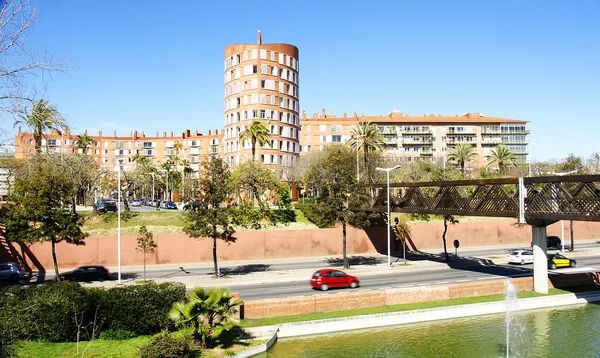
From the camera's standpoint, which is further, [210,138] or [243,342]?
[210,138]

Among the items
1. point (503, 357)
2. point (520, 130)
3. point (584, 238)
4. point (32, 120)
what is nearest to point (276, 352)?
point (503, 357)

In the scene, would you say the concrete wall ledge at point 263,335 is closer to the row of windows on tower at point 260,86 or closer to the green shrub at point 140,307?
the green shrub at point 140,307

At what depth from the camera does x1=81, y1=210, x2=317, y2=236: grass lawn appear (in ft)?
173

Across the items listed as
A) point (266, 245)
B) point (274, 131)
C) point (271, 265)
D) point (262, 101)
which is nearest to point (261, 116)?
point (262, 101)

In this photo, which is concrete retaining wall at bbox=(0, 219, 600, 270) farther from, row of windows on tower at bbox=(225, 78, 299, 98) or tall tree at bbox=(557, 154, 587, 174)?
row of windows on tower at bbox=(225, 78, 299, 98)

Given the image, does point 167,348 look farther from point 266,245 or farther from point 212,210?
point 266,245

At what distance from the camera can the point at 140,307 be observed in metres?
23.0

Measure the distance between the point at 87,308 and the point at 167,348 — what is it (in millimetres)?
5044

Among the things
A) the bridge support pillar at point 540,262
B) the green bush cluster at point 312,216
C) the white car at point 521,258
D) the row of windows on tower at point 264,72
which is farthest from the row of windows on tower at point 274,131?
the bridge support pillar at point 540,262

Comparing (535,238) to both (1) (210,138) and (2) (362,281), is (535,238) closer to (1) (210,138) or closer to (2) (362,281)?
(2) (362,281)

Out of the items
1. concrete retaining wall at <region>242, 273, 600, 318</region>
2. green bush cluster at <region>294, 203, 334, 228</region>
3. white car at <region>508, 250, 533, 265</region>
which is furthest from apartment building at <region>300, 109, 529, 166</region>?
concrete retaining wall at <region>242, 273, 600, 318</region>

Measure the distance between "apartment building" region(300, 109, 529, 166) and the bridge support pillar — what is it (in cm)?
8995

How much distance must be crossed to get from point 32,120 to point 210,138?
14907cm

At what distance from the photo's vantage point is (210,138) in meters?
157
